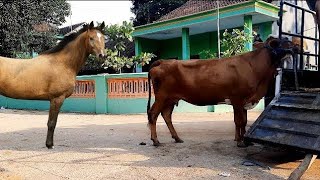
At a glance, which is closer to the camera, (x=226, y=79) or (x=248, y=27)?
(x=226, y=79)

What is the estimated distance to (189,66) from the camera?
619 centimetres

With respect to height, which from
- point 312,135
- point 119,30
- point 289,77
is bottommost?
point 312,135

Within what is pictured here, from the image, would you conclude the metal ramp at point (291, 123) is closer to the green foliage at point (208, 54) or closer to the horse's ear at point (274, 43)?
the horse's ear at point (274, 43)

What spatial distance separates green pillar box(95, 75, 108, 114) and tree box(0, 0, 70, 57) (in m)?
6.37

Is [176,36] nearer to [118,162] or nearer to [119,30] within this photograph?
[119,30]

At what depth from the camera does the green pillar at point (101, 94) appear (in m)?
13.1

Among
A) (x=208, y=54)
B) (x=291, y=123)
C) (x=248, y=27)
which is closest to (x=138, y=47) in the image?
(x=208, y=54)

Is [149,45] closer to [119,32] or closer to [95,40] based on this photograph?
[119,32]

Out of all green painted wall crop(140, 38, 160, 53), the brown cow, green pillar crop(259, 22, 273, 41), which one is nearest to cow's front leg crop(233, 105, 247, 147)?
the brown cow

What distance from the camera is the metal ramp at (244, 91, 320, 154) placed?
13.7 feet

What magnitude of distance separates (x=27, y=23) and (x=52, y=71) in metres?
12.7

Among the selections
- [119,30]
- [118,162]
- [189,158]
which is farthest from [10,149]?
[119,30]

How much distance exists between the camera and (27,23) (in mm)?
17281

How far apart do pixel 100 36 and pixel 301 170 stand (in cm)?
398
